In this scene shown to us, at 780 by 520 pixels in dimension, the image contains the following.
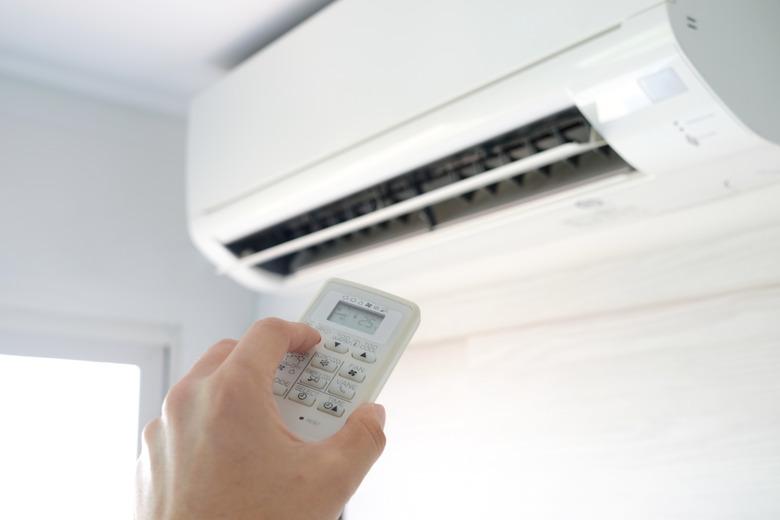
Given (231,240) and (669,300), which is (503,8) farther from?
(231,240)

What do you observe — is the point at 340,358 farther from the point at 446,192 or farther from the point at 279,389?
the point at 446,192

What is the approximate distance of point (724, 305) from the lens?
810mm

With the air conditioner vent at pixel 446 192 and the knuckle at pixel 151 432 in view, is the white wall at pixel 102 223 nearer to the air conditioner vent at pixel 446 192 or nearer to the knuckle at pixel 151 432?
the air conditioner vent at pixel 446 192

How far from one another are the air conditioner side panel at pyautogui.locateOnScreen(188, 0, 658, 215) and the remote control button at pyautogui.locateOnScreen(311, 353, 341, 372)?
11.3 inches

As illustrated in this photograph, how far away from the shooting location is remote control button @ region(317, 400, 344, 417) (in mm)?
554

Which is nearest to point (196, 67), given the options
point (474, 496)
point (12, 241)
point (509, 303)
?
point (12, 241)

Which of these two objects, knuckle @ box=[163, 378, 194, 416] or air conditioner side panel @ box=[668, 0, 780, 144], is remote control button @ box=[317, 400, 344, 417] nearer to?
knuckle @ box=[163, 378, 194, 416]

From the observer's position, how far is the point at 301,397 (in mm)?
568

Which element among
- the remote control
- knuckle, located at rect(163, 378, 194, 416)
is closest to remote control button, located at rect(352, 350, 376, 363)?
the remote control

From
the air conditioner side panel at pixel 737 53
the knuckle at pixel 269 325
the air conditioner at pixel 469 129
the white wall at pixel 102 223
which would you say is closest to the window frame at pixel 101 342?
the white wall at pixel 102 223

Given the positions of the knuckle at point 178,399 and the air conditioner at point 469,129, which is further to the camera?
the air conditioner at point 469,129

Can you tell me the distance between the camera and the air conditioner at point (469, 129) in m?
0.65

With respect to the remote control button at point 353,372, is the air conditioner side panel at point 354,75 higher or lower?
higher

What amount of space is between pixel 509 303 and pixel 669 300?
0.65 ft
